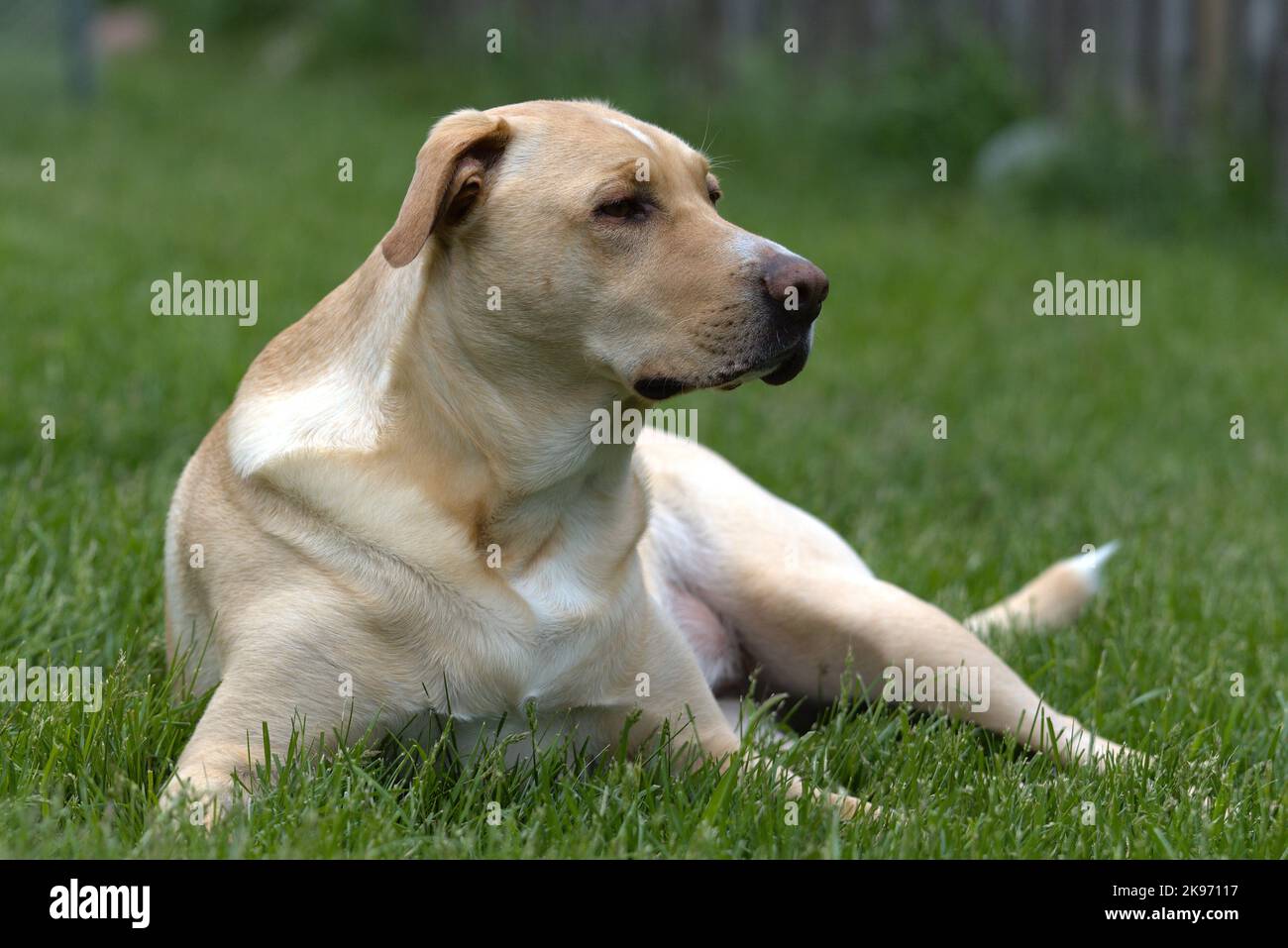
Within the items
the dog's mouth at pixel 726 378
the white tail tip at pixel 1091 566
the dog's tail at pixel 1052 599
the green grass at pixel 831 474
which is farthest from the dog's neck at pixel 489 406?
the white tail tip at pixel 1091 566

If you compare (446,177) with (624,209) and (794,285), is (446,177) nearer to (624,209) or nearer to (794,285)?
(624,209)

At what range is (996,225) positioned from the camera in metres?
9.67

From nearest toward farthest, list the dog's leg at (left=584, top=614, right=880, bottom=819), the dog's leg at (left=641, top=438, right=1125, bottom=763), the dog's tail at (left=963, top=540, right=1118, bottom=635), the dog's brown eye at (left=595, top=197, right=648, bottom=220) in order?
the dog's brown eye at (left=595, top=197, right=648, bottom=220), the dog's leg at (left=584, top=614, right=880, bottom=819), the dog's leg at (left=641, top=438, right=1125, bottom=763), the dog's tail at (left=963, top=540, right=1118, bottom=635)

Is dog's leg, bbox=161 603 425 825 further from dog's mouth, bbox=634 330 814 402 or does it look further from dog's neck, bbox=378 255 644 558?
dog's mouth, bbox=634 330 814 402

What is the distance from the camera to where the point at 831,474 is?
5.66m

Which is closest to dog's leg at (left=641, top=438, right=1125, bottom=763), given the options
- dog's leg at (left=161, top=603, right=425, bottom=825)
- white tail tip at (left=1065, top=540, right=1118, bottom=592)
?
white tail tip at (left=1065, top=540, right=1118, bottom=592)

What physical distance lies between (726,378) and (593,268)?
0.33 m

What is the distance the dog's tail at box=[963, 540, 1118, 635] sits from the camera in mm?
4301

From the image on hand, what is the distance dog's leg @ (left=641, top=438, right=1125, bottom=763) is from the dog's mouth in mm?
904

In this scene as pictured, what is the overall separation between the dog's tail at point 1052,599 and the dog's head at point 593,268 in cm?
157

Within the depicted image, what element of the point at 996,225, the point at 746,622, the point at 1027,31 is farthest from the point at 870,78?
the point at 746,622

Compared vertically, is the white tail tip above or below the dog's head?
below

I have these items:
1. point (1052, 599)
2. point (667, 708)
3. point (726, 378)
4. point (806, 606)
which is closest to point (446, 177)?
point (726, 378)
